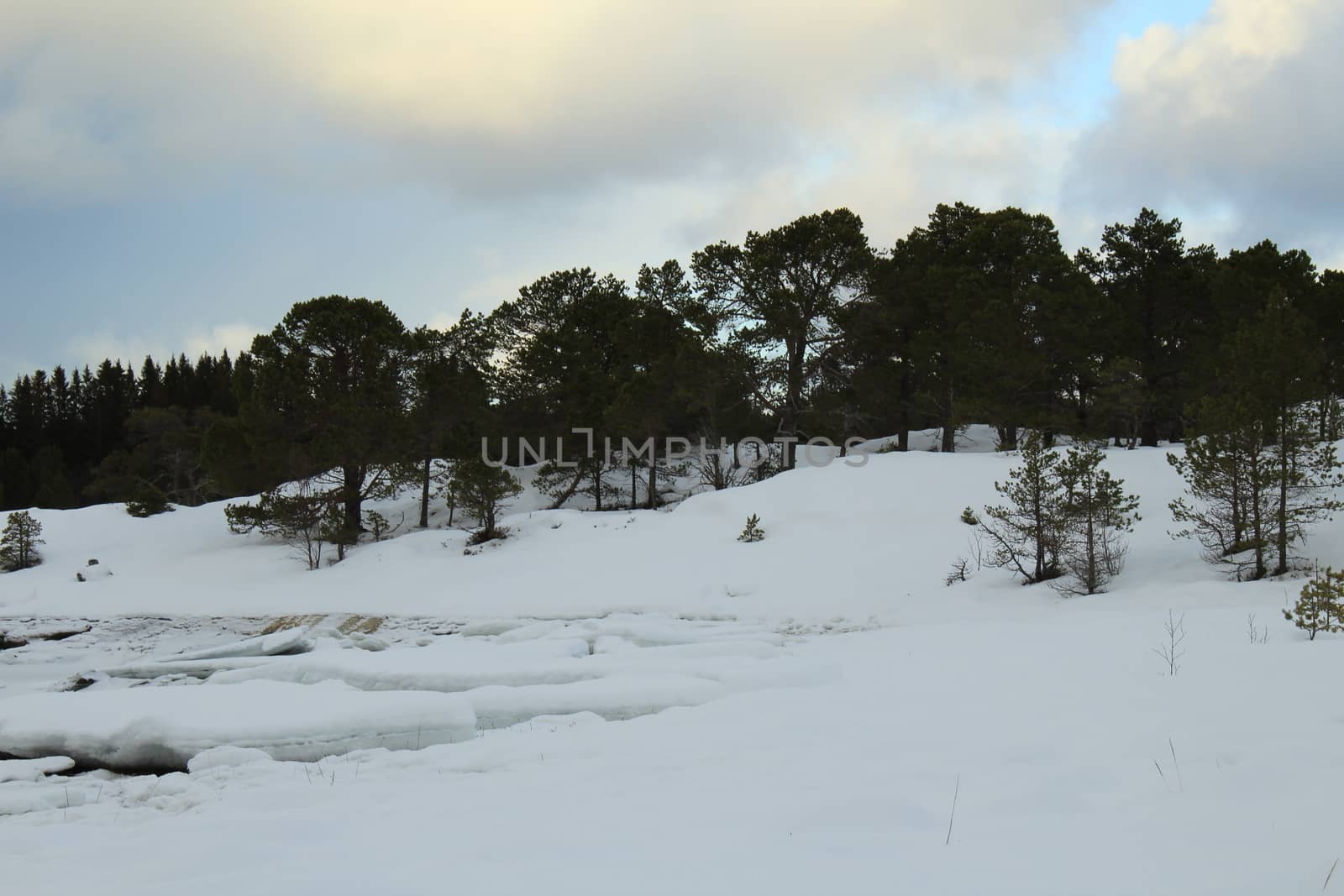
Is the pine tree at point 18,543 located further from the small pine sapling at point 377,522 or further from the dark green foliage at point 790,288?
the dark green foliage at point 790,288

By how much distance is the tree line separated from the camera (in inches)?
990

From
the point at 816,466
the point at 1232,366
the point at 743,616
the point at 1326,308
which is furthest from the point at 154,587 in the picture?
the point at 1326,308

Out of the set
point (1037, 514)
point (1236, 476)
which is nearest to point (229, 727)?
point (1037, 514)

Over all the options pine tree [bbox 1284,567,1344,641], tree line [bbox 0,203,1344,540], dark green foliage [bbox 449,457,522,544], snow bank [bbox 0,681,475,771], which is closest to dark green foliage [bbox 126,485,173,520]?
tree line [bbox 0,203,1344,540]

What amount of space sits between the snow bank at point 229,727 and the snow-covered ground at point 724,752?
0.03 meters

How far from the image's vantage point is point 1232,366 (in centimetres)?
1410

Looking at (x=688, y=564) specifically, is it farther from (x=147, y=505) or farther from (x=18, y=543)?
(x=147, y=505)

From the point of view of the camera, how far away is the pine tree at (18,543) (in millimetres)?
24672

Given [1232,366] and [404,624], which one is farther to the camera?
[404,624]

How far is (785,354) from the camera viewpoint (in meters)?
28.0

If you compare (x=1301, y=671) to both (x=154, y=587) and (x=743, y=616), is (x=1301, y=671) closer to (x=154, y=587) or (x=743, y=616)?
(x=743, y=616)

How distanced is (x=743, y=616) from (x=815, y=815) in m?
11.8

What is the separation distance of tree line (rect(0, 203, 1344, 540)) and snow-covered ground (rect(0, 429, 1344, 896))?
1039 centimetres

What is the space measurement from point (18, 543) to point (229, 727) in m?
23.6
